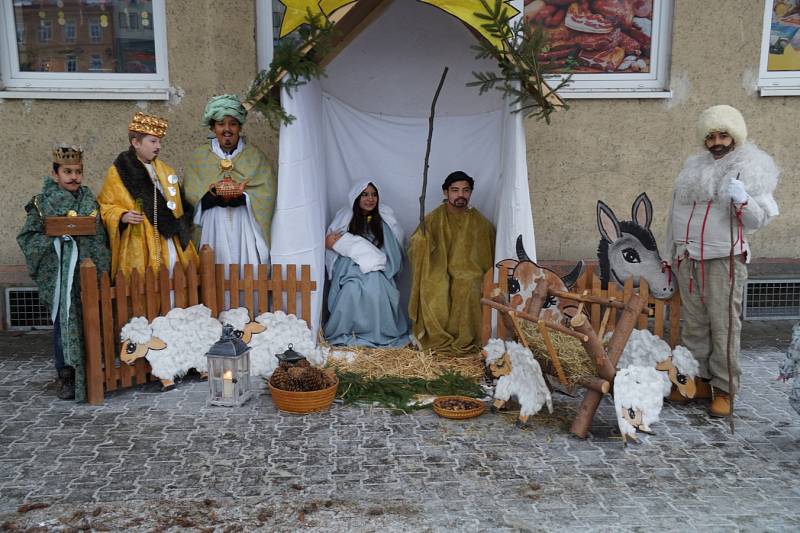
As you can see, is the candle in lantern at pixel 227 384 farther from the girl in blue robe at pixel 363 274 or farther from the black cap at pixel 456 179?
the black cap at pixel 456 179

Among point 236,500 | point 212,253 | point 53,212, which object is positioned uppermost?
point 53,212

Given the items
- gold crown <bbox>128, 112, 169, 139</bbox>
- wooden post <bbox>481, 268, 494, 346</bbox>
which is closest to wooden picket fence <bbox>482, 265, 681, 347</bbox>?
wooden post <bbox>481, 268, 494, 346</bbox>

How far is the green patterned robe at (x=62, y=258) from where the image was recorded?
4738 millimetres

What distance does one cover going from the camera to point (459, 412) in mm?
4523

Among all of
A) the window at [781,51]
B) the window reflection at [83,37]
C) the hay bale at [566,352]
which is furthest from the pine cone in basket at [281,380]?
the window at [781,51]

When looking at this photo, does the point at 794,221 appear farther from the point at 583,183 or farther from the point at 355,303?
the point at 355,303

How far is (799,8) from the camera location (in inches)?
273

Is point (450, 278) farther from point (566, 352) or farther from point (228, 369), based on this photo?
point (228, 369)

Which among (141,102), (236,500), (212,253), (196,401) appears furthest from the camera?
(141,102)

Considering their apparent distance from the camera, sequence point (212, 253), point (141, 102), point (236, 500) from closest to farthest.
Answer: point (236, 500) → point (212, 253) → point (141, 102)

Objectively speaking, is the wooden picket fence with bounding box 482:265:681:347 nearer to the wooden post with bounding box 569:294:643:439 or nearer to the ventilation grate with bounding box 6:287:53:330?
the wooden post with bounding box 569:294:643:439

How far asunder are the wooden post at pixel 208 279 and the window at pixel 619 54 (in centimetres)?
374

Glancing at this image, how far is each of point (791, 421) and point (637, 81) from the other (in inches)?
147

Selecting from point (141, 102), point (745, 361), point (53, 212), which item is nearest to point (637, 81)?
point (745, 361)
